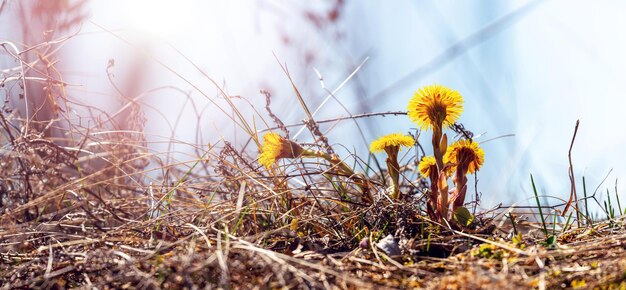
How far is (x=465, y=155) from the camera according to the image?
1477mm

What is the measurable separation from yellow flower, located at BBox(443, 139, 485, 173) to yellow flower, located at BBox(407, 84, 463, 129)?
7 centimetres

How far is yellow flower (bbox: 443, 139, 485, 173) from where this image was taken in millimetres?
1467

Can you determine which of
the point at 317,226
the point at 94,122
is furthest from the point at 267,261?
the point at 94,122

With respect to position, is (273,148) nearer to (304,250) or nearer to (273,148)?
(273,148)

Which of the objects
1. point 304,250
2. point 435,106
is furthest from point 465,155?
point 304,250

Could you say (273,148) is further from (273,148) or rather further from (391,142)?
(391,142)

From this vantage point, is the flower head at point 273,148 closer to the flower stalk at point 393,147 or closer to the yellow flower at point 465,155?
the flower stalk at point 393,147

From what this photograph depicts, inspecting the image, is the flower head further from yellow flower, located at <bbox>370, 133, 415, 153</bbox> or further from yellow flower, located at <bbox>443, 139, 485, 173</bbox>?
yellow flower, located at <bbox>443, 139, 485, 173</bbox>

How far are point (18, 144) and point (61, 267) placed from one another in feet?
2.44

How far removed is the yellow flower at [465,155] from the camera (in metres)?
1.47

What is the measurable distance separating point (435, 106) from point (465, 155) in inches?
6.7

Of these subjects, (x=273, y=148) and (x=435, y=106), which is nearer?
(x=435, y=106)

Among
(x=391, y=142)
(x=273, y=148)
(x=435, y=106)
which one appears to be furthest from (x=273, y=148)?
(x=435, y=106)

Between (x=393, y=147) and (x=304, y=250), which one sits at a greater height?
(x=393, y=147)
